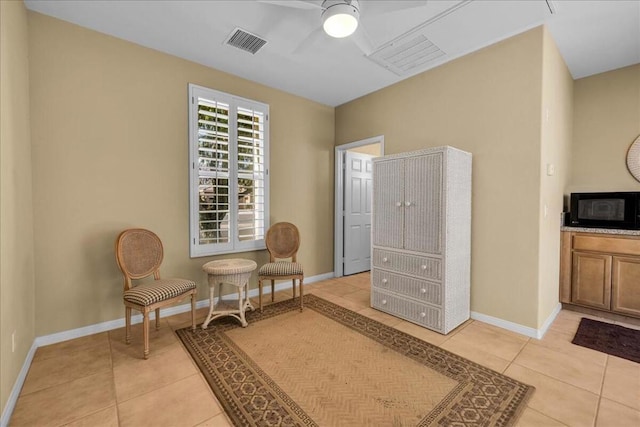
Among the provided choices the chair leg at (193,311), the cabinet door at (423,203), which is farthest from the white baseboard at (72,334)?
the cabinet door at (423,203)

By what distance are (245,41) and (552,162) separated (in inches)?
133

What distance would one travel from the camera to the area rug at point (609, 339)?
7.63 feet

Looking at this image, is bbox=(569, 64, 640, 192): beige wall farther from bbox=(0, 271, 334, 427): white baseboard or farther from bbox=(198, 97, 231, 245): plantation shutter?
bbox=(198, 97, 231, 245): plantation shutter

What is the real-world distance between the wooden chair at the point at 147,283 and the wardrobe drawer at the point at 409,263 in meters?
2.02

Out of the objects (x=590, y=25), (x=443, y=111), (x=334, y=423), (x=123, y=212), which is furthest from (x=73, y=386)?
(x=590, y=25)

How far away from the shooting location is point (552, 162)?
9.25 ft

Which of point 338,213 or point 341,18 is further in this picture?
point 338,213

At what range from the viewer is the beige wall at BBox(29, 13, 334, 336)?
2436 millimetres

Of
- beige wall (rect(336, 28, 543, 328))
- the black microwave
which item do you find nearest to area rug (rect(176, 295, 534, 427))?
beige wall (rect(336, 28, 543, 328))

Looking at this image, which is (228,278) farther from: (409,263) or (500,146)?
(500,146)

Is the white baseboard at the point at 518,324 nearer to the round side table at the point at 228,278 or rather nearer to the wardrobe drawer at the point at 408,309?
the wardrobe drawer at the point at 408,309

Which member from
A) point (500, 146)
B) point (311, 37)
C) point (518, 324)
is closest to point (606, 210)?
point (500, 146)

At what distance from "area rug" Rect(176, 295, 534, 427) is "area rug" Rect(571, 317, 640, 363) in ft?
3.76

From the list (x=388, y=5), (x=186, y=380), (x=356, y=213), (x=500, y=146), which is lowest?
(x=186, y=380)
